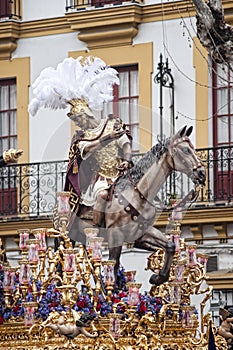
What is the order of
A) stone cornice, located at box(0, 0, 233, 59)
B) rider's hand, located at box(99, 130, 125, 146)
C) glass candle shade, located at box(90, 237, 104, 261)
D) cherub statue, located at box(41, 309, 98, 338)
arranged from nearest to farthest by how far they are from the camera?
cherub statue, located at box(41, 309, 98, 338), glass candle shade, located at box(90, 237, 104, 261), rider's hand, located at box(99, 130, 125, 146), stone cornice, located at box(0, 0, 233, 59)

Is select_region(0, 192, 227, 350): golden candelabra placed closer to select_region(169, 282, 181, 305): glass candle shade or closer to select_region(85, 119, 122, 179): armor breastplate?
select_region(169, 282, 181, 305): glass candle shade

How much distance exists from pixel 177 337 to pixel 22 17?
12.5 metres

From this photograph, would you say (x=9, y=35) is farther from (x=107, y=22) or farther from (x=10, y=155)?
(x=10, y=155)

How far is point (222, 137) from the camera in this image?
35844 millimetres

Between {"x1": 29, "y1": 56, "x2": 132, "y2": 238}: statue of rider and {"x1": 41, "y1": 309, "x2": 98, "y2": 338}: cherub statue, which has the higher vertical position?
{"x1": 29, "y1": 56, "x2": 132, "y2": 238}: statue of rider

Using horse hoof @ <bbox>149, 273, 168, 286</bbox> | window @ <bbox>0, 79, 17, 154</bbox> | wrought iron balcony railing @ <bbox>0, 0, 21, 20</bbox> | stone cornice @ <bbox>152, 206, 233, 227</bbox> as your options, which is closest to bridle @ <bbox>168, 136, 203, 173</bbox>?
horse hoof @ <bbox>149, 273, 168, 286</bbox>

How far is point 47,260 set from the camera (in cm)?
2636

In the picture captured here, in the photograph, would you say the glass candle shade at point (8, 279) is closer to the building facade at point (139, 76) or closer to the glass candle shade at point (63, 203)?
the glass candle shade at point (63, 203)

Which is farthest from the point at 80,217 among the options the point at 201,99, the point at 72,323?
the point at 201,99

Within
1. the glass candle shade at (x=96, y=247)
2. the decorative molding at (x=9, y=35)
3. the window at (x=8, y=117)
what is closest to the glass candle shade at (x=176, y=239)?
the glass candle shade at (x=96, y=247)

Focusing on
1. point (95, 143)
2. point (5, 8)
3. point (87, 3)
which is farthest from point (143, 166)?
point (5, 8)

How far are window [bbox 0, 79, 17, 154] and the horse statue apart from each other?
36.2 feet

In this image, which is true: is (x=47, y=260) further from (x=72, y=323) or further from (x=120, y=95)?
(x=120, y=95)

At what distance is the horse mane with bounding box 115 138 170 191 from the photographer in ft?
Answer: 87.8
